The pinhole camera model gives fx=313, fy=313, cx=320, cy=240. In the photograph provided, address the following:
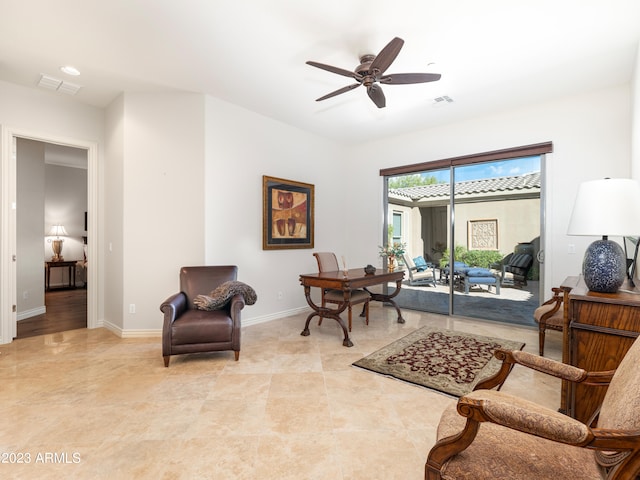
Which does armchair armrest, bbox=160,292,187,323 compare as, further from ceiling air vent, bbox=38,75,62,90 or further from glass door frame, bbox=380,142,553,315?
glass door frame, bbox=380,142,553,315

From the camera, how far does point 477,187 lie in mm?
4703

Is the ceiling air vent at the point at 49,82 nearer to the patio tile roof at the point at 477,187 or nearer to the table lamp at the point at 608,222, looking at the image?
the patio tile roof at the point at 477,187

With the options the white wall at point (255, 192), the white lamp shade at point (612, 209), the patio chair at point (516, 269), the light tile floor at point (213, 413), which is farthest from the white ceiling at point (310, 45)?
the light tile floor at point (213, 413)

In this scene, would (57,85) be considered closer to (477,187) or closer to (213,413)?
(213,413)

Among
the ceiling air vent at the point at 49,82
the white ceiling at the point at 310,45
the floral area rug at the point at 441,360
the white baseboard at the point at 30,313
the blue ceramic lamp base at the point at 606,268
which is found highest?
the white ceiling at the point at 310,45

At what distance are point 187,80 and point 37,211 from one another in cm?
330

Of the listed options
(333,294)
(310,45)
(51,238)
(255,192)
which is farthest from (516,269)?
(51,238)

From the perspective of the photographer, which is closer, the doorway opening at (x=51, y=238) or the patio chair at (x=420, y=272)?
the doorway opening at (x=51, y=238)

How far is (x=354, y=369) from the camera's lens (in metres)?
2.84

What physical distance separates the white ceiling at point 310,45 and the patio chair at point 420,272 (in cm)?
254

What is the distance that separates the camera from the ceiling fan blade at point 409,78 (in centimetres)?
279

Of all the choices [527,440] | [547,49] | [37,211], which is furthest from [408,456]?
[37,211]

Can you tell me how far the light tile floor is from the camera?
64.9 inches

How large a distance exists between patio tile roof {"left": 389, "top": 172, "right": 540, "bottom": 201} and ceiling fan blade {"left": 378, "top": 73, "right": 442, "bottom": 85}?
235 cm
